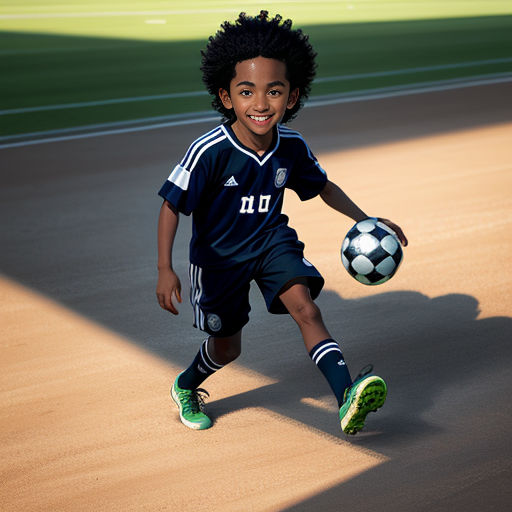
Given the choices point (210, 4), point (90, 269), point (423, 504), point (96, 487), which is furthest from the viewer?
point (210, 4)

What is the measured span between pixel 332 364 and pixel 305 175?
95cm

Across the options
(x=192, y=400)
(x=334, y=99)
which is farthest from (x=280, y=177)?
(x=334, y=99)

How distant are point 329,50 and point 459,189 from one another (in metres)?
10.4

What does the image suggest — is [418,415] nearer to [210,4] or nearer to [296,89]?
[296,89]

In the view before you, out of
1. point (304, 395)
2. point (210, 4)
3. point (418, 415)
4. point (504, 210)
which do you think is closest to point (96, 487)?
point (304, 395)

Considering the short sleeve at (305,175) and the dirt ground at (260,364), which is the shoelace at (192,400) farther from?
the short sleeve at (305,175)

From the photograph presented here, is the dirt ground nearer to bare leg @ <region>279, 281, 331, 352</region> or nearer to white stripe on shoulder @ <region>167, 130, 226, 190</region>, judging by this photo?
bare leg @ <region>279, 281, 331, 352</region>

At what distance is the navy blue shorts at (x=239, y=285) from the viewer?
3695 mm

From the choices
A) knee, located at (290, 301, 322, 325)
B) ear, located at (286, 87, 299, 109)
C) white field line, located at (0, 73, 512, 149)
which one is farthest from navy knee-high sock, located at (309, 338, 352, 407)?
white field line, located at (0, 73, 512, 149)

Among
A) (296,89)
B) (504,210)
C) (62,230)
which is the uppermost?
(296,89)

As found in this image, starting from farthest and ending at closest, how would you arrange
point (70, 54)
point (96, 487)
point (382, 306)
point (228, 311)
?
point (70, 54) → point (382, 306) → point (228, 311) → point (96, 487)

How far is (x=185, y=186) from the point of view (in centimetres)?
356

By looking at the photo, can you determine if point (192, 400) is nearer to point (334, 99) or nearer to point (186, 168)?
point (186, 168)

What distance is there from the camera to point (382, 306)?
5398 millimetres
